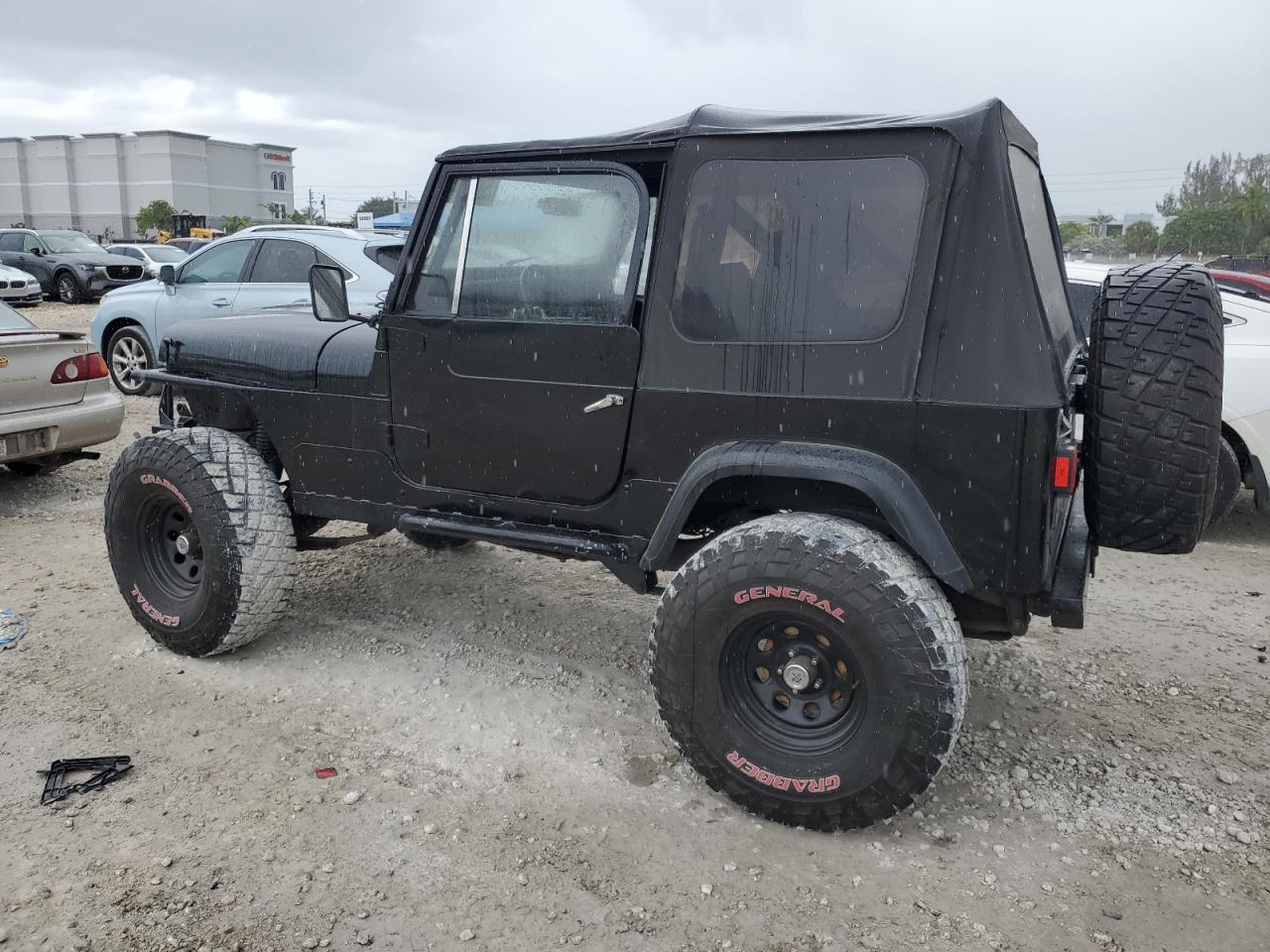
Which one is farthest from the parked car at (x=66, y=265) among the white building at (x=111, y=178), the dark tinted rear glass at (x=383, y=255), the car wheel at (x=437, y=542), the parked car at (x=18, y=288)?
the white building at (x=111, y=178)

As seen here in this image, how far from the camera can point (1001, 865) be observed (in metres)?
2.90

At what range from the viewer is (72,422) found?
6.46 m

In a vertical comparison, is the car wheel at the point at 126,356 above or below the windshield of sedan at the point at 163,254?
below

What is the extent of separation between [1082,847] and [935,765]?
0.59m

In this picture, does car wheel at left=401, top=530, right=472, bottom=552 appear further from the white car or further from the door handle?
the white car

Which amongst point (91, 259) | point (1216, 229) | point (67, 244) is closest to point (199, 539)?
point (91, 259)

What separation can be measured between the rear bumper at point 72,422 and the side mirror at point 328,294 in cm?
358

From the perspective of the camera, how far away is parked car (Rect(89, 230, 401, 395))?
828cm

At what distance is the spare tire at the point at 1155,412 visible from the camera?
272 centimetres

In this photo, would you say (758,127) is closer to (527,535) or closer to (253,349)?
(527,535)

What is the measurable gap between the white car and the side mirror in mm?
4118

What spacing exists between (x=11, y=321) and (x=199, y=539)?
12.9 feet

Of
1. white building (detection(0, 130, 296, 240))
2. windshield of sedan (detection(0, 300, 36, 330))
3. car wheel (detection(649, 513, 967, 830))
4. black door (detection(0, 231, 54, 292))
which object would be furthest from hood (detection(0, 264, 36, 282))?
white building (detection(0, 130, 296, 240))

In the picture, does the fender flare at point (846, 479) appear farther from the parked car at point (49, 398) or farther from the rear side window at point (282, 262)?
the rear side window at point (282, 262)
